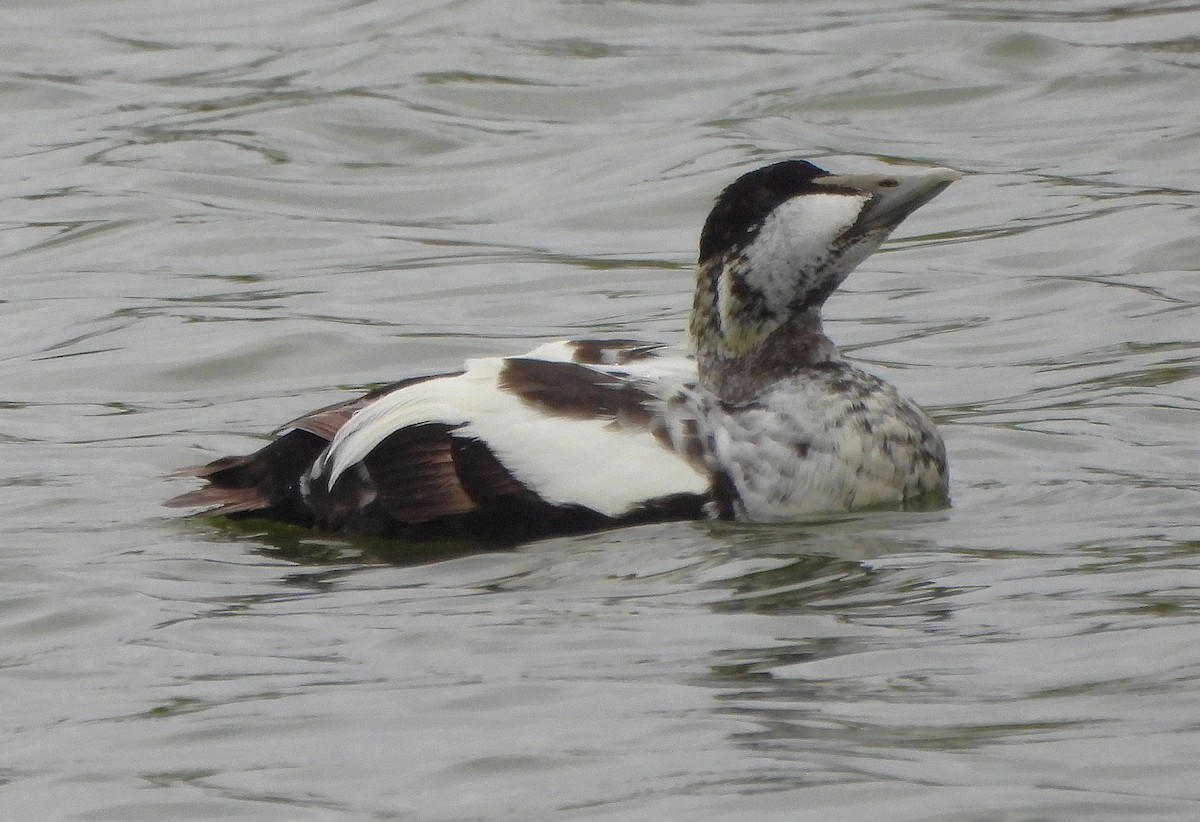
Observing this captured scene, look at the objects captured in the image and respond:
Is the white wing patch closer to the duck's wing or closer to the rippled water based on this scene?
the duck's wing

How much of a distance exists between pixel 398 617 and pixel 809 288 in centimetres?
178

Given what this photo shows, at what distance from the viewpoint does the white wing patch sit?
6.62 meters

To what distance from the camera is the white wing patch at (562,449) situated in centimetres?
662

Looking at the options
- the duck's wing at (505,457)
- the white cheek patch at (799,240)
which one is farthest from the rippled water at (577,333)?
the white cheek patch at (799,240)

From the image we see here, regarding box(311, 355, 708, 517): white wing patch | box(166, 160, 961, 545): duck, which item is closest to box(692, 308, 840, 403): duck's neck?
box(166, 160, 961, 545): duck

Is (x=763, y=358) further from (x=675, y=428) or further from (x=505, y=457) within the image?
(x=505, y=457)

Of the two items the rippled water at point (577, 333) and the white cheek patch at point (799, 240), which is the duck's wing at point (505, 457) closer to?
the rippled water at point (577, 333)

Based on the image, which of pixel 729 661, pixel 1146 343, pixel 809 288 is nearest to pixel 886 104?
pixel 1146 343

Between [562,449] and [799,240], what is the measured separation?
97cm

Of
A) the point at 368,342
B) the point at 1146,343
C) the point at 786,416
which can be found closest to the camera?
the point at 786,416

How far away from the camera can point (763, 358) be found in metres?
7.14

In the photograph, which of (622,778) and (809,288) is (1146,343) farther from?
(622,778)

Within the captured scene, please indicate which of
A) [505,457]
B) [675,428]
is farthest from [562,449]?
[675,428]

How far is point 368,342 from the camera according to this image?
31.8 feet
